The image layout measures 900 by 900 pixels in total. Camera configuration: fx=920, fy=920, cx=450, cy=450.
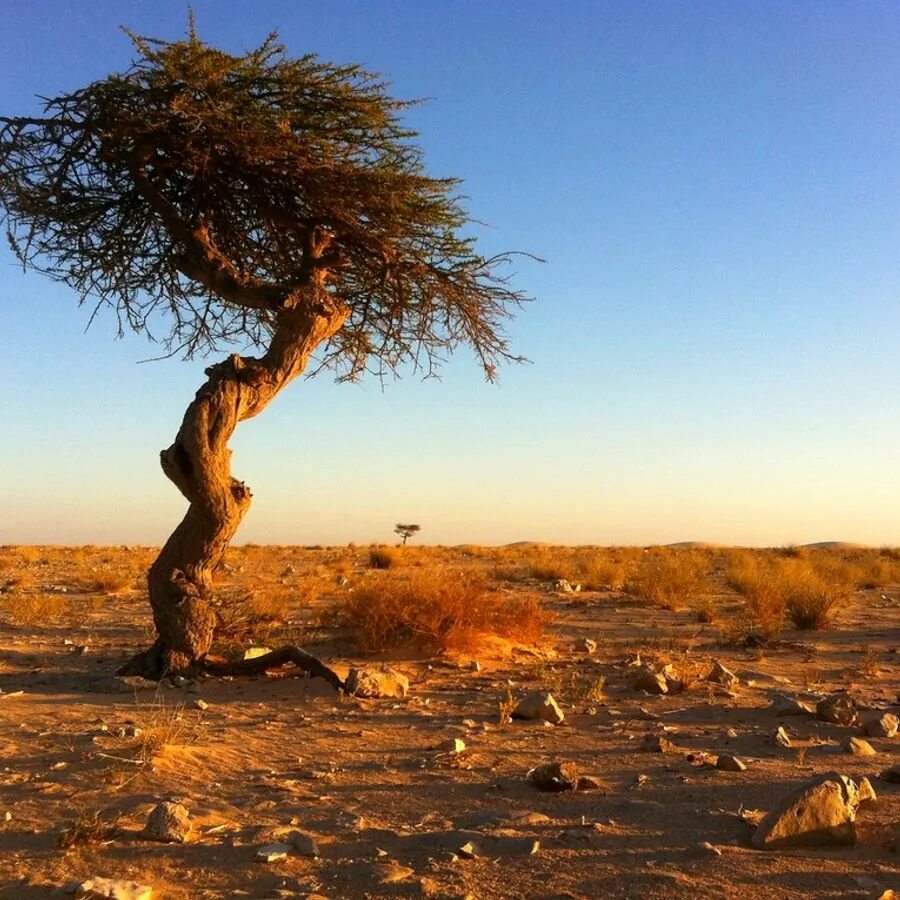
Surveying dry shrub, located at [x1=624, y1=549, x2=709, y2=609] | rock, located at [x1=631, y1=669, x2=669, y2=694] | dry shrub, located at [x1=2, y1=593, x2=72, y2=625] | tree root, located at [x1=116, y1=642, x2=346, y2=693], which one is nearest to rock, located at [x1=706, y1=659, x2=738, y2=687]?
rock, located at [x1=631, y1=669, x2=669, y2=694]

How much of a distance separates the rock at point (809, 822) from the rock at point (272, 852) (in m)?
2.15

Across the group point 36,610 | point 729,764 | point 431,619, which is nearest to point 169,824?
point 729,764

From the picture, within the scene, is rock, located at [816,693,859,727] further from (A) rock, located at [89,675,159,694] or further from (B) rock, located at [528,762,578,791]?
(A) rock, located at [89,675,159,694]

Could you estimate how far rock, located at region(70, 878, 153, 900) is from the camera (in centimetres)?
363

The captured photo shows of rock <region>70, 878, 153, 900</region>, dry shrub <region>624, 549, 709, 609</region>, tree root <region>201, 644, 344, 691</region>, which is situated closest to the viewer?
rock <region>70, 878, 153, 900</region>

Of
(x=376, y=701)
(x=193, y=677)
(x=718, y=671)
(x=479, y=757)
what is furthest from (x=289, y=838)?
(x=718, y=671)

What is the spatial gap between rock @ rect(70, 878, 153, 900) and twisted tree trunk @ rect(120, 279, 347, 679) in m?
4.73

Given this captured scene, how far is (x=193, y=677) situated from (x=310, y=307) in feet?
11.8

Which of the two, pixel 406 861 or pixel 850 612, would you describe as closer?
pixel 406 861

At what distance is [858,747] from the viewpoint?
5.96 metres

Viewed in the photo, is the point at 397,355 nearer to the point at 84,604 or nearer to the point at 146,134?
the point at 146,134

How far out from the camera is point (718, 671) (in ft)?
27.5

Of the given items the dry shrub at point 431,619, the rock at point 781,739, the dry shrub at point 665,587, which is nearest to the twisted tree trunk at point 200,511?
the dry shrub at point 431,619

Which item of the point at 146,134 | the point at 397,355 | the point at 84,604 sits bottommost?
the point at 84,604
